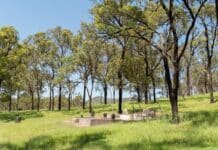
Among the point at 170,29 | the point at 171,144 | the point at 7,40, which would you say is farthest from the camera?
the point at 7,40

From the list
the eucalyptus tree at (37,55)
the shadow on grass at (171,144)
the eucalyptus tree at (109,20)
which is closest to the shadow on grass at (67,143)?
the shadow on grass at (171,144)

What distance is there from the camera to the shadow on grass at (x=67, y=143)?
17.0 meters

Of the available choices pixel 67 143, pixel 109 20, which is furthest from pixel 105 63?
pixel 67 143

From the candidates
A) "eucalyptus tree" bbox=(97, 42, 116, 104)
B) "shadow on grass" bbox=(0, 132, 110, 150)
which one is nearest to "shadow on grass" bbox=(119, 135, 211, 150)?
"shadow on grass" bbox=(0, 132, 110, 150)

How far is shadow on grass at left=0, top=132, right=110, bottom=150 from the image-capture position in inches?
668

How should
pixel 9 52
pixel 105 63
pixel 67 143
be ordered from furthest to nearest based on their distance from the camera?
pixel 105 63, pixel 9 52, pixel 67 143

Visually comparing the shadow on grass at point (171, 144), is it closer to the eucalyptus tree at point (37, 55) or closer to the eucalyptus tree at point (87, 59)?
the eucalyptus tree at point (87, 59)

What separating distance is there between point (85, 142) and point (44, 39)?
58.4 meters

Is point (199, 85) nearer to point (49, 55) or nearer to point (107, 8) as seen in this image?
point (49, 55)

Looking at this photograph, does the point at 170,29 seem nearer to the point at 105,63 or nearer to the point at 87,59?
the point at 87,59

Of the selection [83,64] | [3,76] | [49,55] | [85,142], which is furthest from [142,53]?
[85,142]

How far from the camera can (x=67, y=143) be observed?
1845 centimetres

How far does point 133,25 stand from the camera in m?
25.0

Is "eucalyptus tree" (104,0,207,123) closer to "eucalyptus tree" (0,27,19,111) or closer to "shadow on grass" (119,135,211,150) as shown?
"shadow on grass" (119,135,211,150)
